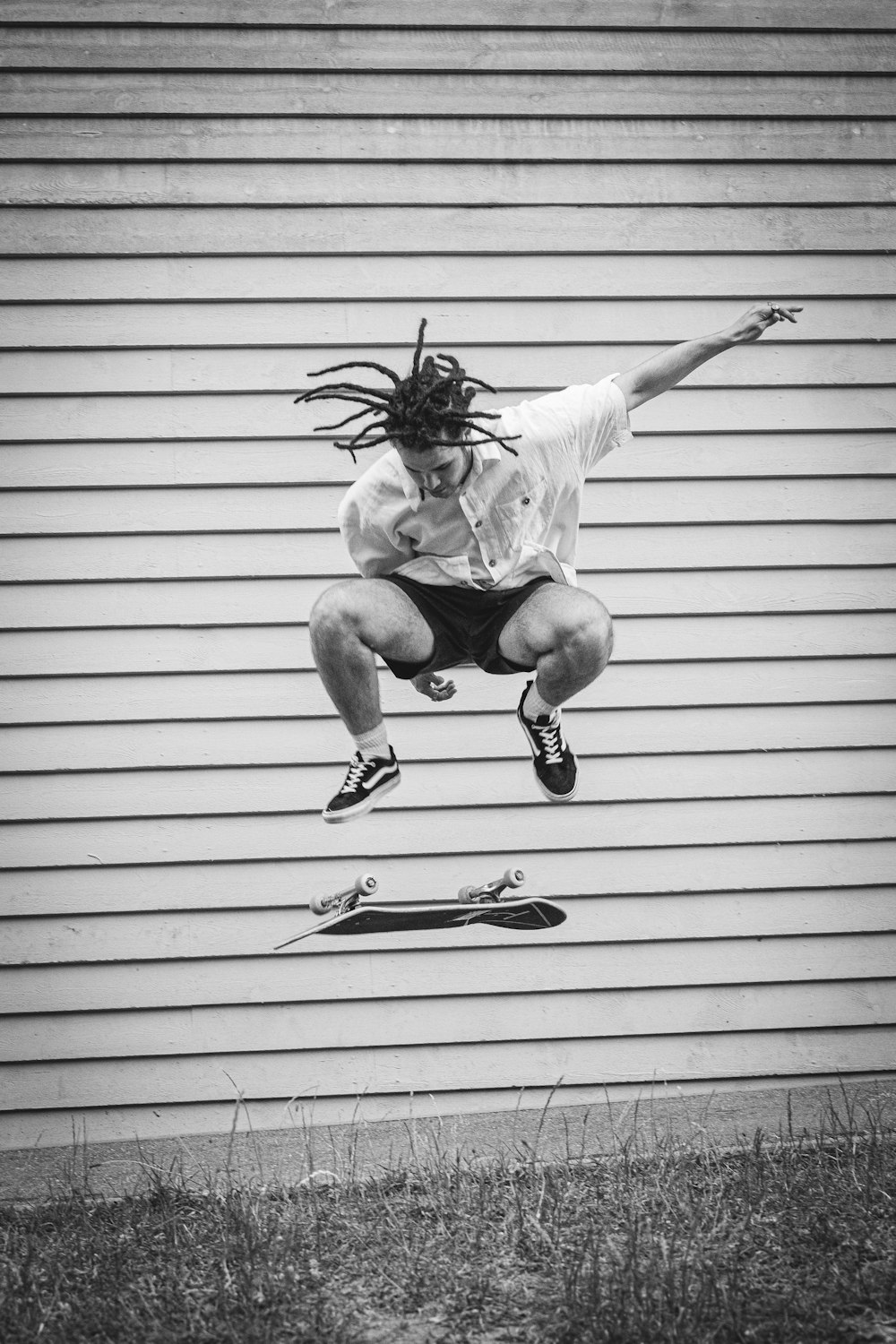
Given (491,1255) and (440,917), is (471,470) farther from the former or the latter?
(491,1255)

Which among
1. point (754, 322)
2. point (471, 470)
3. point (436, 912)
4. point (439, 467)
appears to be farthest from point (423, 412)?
point (436, 912)

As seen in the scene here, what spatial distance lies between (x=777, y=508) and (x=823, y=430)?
0.34 m

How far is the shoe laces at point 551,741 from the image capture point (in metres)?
3.19

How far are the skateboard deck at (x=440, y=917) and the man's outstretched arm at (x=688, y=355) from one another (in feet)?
4.78

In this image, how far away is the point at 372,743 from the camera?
3121mm

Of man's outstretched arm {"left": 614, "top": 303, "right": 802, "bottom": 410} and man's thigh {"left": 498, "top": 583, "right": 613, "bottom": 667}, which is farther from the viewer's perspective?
man's thigh {"left": 498, "top": 583, "right": 613, "bottom": 667}

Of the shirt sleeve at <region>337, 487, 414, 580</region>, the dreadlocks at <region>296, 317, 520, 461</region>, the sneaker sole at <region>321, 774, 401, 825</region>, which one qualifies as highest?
the dreadlocks at <region>296, 317, 520, 461</region>

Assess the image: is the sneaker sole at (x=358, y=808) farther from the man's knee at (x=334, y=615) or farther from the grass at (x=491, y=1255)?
the grass at (x=491, y=1255)

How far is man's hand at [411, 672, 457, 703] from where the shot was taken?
334 centimetres

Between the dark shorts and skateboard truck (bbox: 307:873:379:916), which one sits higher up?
the dark shorts

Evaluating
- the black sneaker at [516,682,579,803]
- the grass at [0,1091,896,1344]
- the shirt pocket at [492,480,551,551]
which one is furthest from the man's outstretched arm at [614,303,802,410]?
the grass at [0,1091,896,1344]

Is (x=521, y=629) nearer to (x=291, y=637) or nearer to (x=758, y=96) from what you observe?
(x=291, y=637)

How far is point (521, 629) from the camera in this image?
302 centimetres

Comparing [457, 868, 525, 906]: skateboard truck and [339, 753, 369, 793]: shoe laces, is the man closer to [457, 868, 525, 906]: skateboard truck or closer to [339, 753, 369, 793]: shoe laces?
[339, 753, 369, 793]: shoe laces
